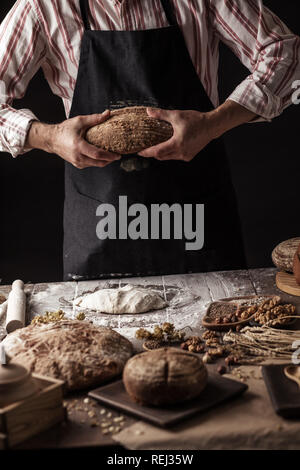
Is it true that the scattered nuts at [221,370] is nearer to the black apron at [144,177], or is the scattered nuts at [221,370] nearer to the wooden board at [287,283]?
the wooden board at [287,283]

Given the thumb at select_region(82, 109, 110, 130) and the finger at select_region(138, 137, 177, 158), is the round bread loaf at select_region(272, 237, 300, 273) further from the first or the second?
the thumb at select_region(82, 109, 110, 130)

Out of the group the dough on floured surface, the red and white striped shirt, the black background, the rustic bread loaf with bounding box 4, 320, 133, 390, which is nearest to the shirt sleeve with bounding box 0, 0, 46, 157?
the red and white striped shirt

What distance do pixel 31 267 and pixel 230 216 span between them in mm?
1982

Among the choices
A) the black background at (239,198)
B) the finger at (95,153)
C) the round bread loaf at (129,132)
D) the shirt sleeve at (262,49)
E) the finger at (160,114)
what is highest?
the shirt sleeve at (262,49)

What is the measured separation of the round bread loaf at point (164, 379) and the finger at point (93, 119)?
3.25ft

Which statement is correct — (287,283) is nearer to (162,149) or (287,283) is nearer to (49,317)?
(162,149)

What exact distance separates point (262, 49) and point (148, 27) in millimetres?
474

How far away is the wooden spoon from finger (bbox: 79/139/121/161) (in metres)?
1.00

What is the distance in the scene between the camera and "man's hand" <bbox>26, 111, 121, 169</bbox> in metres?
2.39

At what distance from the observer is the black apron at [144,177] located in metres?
2.73

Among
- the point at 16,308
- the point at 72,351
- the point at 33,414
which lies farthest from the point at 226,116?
the point at 33,414

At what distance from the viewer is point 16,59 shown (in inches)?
109

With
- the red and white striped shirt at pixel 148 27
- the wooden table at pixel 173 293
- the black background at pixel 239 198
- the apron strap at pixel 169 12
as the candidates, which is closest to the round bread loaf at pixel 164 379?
the wooden table at pixel 173 293
